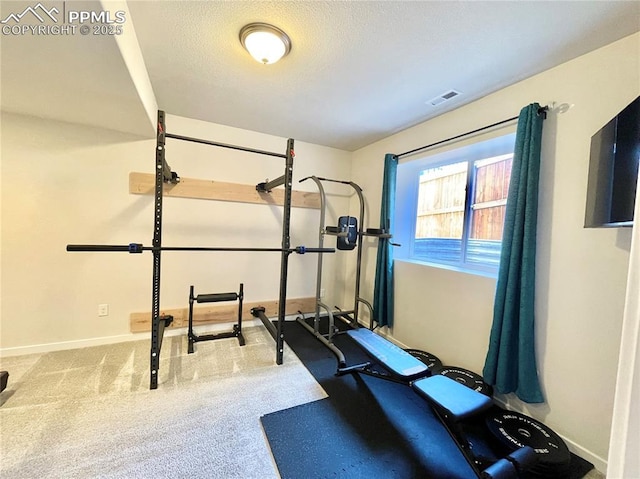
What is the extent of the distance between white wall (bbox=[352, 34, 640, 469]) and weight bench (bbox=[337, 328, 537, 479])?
0.63 m

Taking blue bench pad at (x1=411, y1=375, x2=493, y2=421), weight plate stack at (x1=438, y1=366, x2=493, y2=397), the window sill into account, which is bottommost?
weight plate stack at (x1=438, y1=366, x2=493, y2=397)

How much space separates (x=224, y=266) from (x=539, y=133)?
3.32 m

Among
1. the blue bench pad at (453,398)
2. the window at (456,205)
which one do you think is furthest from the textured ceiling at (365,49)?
the blue bench pad at (453,398)

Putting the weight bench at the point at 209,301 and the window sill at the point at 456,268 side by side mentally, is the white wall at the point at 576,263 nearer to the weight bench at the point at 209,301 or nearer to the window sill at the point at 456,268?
the window sill at the point at 456,268

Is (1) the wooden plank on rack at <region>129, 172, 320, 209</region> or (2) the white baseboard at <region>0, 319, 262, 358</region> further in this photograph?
→ (1) the wooden plank on rack at <region>129, 172, 320, 209</region>

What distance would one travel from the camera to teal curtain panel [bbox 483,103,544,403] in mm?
1779

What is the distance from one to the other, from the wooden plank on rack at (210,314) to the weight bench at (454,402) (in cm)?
170

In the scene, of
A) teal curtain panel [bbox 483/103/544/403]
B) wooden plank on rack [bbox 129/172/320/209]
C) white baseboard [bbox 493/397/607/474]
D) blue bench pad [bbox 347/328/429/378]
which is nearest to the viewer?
white baseboard [bbox 493/397/607/474]

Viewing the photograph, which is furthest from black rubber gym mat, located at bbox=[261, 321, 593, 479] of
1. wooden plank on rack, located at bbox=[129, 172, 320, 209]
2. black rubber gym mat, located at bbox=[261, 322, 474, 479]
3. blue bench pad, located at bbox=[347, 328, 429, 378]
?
wooden plank on rack, located at bbox=[129, 172, 320, 209]

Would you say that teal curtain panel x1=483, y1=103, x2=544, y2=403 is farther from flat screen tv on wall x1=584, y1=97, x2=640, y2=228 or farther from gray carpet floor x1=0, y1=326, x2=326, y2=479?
gray carpet floor x1=0, y1=326, x2=326, y2=479

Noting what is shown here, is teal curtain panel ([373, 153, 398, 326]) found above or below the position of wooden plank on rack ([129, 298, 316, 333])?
above

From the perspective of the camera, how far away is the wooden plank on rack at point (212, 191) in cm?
277

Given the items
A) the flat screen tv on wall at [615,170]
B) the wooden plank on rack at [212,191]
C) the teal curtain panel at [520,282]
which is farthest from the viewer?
the wooden plank on rack at [212,191]

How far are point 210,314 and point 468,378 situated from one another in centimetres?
281
